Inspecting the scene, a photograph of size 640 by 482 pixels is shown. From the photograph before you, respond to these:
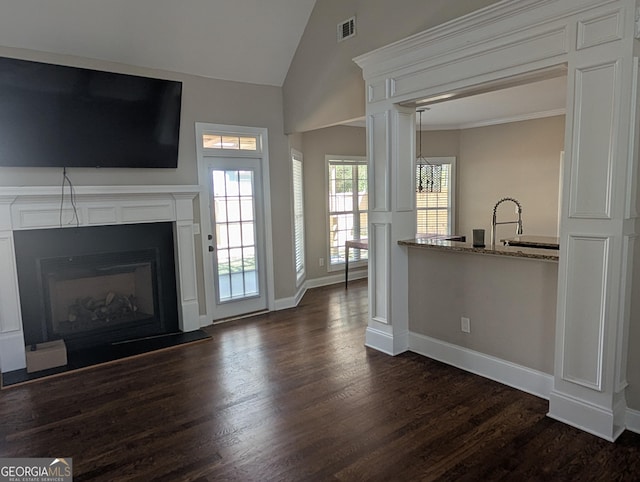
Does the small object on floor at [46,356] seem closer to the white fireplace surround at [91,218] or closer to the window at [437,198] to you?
the white fireplace surround at [91,218]

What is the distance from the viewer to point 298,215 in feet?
20.4

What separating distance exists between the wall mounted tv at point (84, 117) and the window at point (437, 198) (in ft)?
15.6

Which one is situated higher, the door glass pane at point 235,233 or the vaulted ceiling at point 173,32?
the vaulted ceiling at point 173,32

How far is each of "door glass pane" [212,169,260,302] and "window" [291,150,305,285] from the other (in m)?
0.69

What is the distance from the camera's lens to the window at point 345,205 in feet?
22.6

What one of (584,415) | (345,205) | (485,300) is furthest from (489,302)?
(345,205)

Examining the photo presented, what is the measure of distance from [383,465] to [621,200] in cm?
197

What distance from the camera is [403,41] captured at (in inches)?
134

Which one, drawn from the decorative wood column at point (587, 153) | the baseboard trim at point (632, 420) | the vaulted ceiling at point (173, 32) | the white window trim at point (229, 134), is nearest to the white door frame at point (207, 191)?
the white window trim at point (229, 134)

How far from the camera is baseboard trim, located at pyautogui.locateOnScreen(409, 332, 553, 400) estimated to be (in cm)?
307

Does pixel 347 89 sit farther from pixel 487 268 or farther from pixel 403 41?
pixel 487 268

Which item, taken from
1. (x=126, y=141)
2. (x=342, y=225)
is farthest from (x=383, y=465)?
(x=342, y=225)

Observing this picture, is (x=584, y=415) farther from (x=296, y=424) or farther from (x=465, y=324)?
(x=296, y=424)

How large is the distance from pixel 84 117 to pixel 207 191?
1411mm
